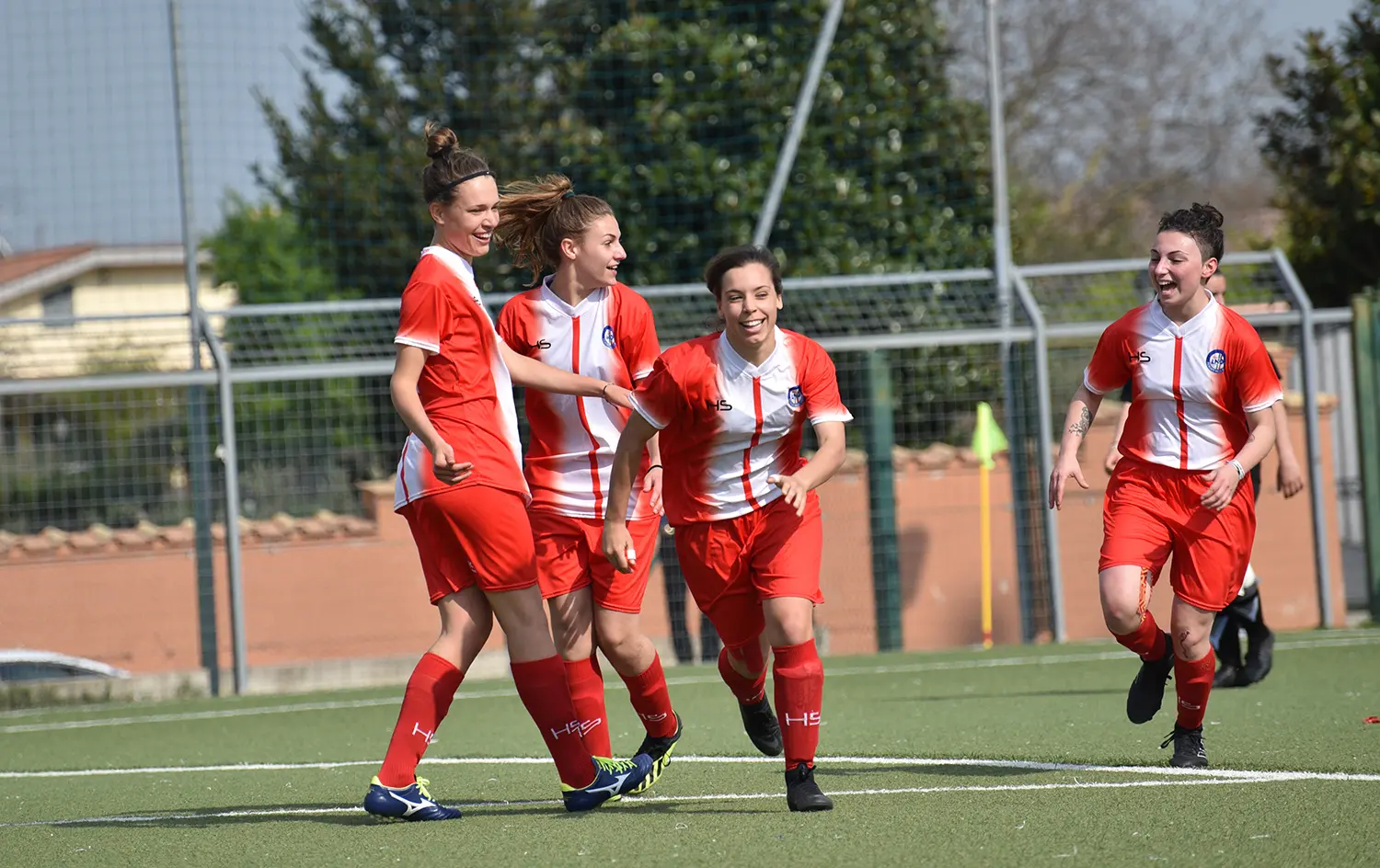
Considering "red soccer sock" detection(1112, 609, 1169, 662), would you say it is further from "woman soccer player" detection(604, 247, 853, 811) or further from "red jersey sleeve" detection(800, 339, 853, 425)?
"red jersey sleeve" detection(800, 339, 853, 425)

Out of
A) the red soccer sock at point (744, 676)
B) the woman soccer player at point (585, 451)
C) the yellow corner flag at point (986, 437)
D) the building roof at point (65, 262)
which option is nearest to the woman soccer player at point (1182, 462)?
the red soccer sock at point (744, 676)

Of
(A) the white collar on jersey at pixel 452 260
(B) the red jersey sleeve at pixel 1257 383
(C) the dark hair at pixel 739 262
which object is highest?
(A) the white collar on jersey at pixel 452 260

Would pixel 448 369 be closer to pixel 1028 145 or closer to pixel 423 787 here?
pixel 423 787

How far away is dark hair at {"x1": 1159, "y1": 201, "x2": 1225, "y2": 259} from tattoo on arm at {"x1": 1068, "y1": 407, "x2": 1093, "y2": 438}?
67 centimetres

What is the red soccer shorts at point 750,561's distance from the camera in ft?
16.3

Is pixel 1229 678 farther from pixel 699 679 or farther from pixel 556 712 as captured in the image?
pixel 556 712

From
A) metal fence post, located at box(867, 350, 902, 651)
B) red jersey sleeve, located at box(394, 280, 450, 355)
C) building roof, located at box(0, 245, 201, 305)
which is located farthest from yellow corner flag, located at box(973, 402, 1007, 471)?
red jersey sleeve, located at box(394, 280, 450, 355)

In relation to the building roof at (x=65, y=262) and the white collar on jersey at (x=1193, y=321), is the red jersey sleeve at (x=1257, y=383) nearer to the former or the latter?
the white collar on jersey at (x=1193, y=321)

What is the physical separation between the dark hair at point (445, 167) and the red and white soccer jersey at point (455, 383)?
0.61 feet

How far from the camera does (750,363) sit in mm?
5055

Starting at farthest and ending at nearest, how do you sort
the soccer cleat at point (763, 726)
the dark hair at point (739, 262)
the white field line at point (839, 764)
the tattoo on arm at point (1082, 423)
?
the tattoo on arm at point (1082, 423), the soccer cleat at point (763, 726), the white field line at point (839, 764), the dark hair at point (739, 262)

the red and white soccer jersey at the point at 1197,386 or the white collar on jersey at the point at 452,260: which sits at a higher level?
A: the white collar on jersey at the point at 452,260

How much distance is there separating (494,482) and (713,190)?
1123 centimetres

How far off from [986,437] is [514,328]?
8001 millimetres
